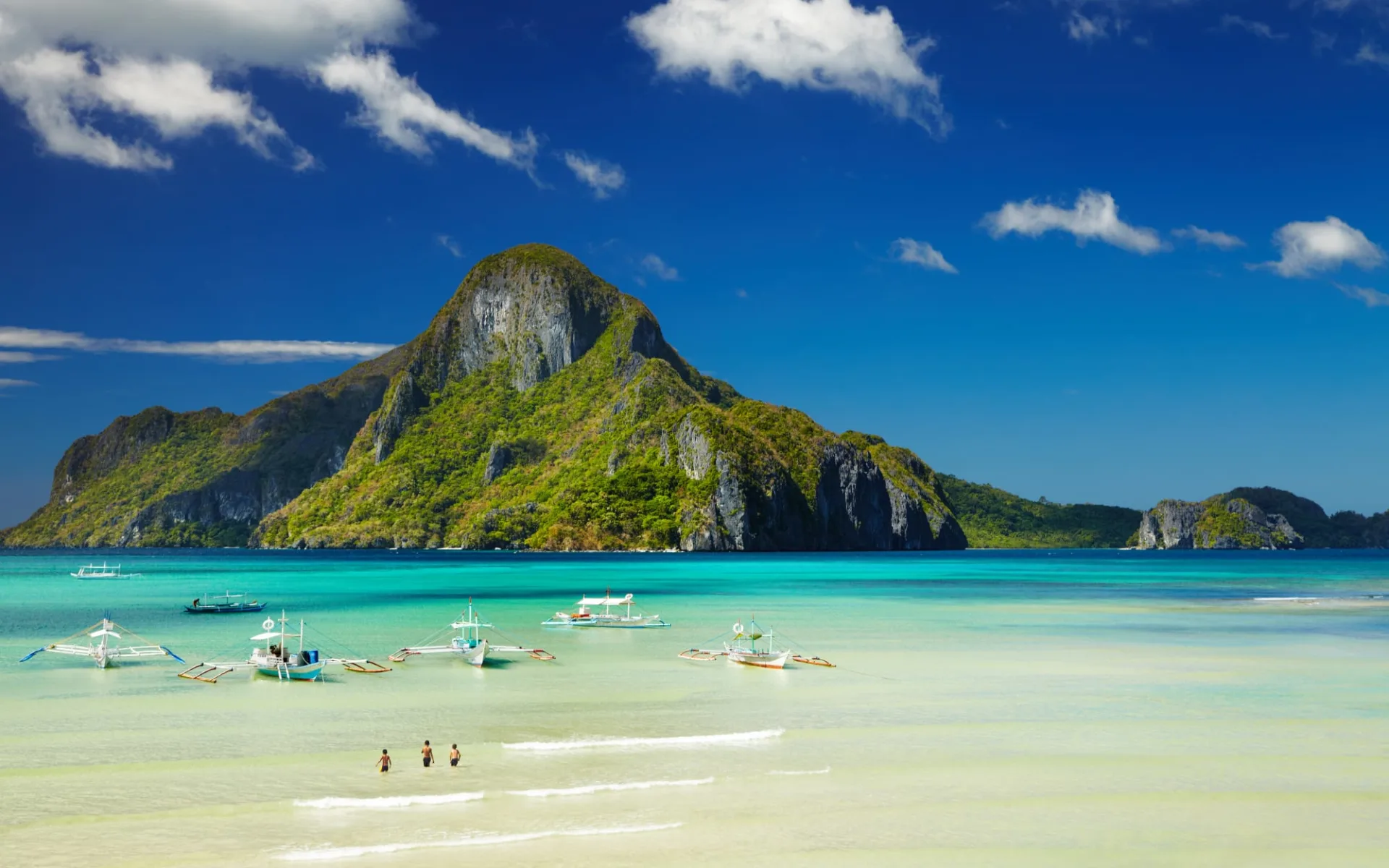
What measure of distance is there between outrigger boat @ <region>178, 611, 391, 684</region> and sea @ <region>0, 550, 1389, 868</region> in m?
0.81

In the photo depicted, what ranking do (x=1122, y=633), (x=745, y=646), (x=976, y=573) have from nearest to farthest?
(x=745, y=646) < (x=1122, y=633) < (x=976, y=573)

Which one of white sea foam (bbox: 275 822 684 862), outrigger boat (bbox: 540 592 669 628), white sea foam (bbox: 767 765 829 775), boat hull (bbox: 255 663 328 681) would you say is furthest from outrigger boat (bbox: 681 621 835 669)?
white sea foam (bbox: 275 822 684 862)

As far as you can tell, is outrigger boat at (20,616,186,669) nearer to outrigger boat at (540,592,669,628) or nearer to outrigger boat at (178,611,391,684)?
outrigger boat at (178,611,391,684)

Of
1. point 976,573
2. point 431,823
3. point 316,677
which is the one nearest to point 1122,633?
point 316,677

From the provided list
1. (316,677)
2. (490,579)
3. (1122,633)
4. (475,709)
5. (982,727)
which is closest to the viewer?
(982,727)

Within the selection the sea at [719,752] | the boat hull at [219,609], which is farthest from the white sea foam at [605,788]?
the boat hull at [219,609]

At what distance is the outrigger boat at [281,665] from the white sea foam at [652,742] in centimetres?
1412

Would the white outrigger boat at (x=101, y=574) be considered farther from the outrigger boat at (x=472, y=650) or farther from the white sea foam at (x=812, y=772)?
the white sea foam at (x=812, y=772)

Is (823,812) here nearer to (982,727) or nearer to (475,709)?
(982,727)

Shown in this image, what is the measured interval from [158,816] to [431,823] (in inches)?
212

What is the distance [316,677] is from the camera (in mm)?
35906

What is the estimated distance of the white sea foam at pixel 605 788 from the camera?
67.6 ft

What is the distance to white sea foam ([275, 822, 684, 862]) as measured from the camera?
1678 centimetres

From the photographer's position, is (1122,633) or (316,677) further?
(1122,633)
